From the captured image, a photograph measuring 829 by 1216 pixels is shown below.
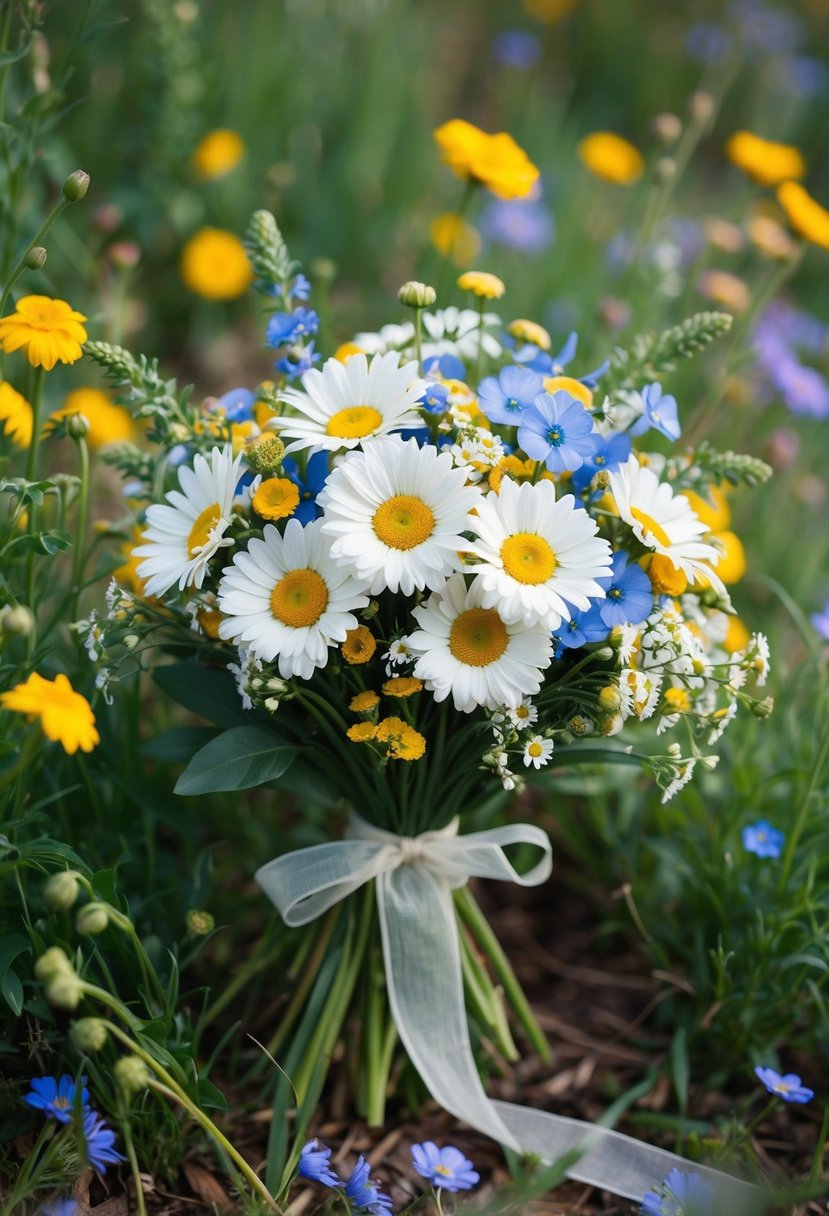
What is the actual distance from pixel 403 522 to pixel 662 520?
1.08 ft

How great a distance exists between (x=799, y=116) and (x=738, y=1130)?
3.78 metres

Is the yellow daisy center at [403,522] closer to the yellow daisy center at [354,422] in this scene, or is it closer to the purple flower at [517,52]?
the yellow daisy center at [354,422]

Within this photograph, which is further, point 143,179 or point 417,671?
point 143,179

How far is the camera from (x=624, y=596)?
122 cm

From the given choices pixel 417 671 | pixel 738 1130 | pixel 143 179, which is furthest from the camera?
pixel 143 179

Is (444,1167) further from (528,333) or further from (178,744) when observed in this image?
(528,333)

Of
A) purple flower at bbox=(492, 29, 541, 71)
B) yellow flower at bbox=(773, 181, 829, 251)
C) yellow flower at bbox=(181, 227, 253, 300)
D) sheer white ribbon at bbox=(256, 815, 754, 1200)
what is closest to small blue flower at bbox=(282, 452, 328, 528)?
sheer white ribbon at bbox=(256, 815, 754, 1200)

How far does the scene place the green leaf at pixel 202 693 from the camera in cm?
136

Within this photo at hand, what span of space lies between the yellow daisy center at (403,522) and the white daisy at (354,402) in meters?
0.09

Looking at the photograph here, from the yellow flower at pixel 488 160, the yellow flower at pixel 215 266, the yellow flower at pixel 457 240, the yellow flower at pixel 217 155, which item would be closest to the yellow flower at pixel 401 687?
the yellow flower at pixel 488 160

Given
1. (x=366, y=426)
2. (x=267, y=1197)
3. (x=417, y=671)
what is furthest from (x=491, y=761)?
(x=267, y=1197)

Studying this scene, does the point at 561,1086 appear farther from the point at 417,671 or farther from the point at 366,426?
the point at 366,426

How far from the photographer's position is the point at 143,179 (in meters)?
2.76

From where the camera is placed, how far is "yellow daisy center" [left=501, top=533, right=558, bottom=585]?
44.4 inches
